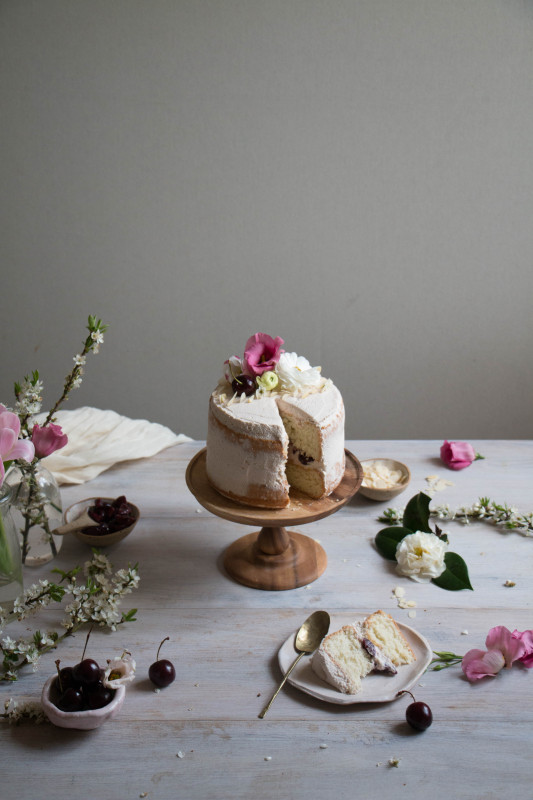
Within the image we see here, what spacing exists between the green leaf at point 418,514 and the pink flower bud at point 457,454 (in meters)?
0.41

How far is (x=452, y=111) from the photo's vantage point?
3250 mm

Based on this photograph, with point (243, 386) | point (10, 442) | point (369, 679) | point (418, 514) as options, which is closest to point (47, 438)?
point (10, 442)

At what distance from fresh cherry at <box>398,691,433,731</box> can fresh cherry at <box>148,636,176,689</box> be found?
1.52 feet

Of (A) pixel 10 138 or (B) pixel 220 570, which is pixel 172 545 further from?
(A) pixel 10 138

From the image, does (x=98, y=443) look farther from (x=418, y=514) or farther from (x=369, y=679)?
(x=369, y=679)

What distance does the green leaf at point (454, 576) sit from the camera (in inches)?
65.7

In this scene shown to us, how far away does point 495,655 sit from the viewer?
4.55 feet

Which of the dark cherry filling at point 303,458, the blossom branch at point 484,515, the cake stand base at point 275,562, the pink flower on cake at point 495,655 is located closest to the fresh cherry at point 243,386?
the dark cherry filling at point 303,458

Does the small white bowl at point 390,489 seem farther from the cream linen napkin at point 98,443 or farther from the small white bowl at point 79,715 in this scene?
the small white bowl at point 79,715

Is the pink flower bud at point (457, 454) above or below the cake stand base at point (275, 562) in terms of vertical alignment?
above

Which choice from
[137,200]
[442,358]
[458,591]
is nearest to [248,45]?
[137,200]

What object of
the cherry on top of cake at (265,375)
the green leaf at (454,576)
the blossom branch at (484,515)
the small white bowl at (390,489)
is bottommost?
the green leaf at (454,576)

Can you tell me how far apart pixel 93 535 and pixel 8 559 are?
29cm

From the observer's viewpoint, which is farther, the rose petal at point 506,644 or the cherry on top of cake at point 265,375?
the cherry on top of cake at point 265,375
